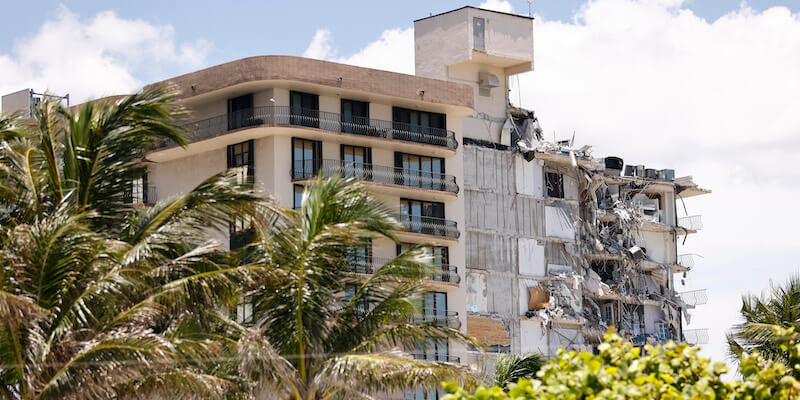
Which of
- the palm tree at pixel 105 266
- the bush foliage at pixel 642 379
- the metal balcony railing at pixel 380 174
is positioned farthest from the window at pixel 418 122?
the bush foliage at pixel 642 379

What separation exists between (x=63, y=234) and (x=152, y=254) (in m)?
1.84

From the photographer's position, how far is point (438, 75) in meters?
70.6

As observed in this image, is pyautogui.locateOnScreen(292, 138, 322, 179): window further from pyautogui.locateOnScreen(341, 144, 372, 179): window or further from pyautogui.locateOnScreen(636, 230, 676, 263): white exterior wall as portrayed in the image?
pyautogui.locateOnScreen(636, 230, 676, 263): white exterior wall

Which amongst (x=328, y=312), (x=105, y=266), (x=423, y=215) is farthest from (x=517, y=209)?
(x=105, y=266)

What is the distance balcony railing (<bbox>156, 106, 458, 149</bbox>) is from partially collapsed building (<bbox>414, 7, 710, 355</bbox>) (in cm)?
783

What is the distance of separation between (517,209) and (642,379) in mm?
55420

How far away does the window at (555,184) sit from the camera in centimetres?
7525

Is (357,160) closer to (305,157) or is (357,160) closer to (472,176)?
(305,157)

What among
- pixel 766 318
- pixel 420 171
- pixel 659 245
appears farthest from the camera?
pixel 659 245

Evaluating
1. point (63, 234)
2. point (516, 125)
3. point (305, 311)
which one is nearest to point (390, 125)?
point (516, 125)

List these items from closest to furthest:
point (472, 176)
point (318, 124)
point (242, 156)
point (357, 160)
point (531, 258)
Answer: point (318, 124)
point (242, 156)
point (357, 160)
point (472, 176)
point (531, 258)

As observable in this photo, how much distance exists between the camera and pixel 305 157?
58.9 m

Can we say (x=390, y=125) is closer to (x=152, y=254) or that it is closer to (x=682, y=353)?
(x=152, y=254)

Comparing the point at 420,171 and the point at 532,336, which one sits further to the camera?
the point at 532,336
